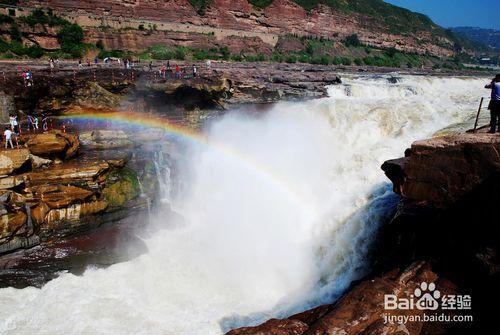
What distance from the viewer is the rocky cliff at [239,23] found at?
45031 millimetres

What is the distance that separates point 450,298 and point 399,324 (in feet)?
3.66

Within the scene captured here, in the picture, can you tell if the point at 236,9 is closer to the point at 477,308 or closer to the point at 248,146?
the point at 248,146

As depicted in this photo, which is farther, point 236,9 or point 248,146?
point 236,9

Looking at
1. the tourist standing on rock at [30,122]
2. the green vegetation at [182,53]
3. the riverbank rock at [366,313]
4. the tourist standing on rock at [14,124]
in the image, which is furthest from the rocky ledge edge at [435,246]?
the green vegetation at [182,53]

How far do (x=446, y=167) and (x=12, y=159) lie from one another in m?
12.5

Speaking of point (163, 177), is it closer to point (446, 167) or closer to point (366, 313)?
point (446, 167)

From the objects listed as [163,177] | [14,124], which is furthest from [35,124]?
[163,177]

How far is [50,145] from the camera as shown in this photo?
13.6 m

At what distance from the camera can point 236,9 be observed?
6269 centimetres

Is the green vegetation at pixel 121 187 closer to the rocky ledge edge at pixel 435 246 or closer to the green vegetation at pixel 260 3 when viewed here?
the rocky ledge edge at pixel 435 246

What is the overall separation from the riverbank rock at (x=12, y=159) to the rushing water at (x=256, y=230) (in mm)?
3730

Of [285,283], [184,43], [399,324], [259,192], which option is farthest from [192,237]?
[184,43]

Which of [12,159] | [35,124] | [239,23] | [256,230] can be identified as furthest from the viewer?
[239,23]

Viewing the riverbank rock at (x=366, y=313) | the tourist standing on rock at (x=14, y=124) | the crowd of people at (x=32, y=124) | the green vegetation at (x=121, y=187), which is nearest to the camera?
the riverbank rock at (x=366, y=313)
